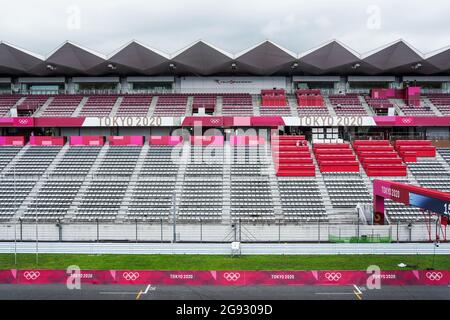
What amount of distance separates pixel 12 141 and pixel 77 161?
30.0 feet

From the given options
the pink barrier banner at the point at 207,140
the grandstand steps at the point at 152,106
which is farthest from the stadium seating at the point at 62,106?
the pink barrier banner at the point at 207,140

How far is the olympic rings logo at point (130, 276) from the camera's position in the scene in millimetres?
20750

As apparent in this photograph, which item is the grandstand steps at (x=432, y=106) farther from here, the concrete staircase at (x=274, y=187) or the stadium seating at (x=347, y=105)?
the concrete staircase at (x=274, y=187)

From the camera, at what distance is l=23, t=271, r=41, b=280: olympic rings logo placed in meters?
20.9

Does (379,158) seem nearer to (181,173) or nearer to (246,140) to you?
(246,140)

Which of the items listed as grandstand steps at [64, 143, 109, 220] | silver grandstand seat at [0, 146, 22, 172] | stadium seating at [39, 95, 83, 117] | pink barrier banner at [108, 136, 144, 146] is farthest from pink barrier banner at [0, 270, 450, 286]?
stadium seating at [39, 95, 83, 117]

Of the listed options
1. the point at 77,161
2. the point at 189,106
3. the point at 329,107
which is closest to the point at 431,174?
the point at 329,107

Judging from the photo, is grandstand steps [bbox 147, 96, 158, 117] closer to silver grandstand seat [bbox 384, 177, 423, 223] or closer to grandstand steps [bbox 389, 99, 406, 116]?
A: silver grandstand seat [bbox 384, 177, 423, 223]

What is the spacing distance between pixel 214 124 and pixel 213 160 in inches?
212

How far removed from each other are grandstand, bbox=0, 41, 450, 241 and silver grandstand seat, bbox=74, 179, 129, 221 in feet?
0.48
